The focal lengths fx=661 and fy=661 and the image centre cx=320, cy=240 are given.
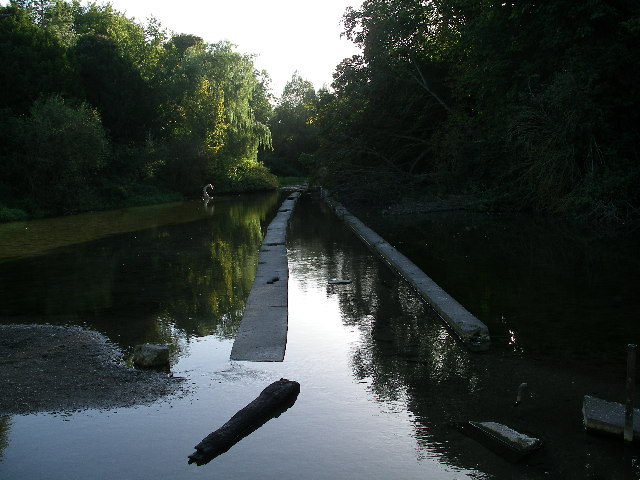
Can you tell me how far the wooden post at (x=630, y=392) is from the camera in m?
4.22

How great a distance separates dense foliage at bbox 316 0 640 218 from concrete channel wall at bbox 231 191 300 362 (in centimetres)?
1067

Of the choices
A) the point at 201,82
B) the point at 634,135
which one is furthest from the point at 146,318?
the point at 201,82

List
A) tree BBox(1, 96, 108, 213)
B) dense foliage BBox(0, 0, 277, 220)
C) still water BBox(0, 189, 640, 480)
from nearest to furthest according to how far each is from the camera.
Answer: still water BBox(0, 189, 640, 480) < tree BBox(1, 96, 108, 213) < dense foliage BBox(0, 0, 277, 220)

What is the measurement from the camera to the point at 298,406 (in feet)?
16.9

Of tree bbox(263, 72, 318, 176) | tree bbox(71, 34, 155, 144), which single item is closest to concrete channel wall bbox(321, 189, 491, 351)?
tree bbox(71, 34, 155, 144)

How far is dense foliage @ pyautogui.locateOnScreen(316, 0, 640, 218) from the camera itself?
19.4 m

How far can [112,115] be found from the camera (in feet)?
133

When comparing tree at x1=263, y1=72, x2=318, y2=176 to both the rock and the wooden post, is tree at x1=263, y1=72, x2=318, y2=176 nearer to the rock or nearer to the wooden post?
the rock

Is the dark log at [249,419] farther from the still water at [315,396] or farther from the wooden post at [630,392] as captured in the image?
the wooden post at [630,392]

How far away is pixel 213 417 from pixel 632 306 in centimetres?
589

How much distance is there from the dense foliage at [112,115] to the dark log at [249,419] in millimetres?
24147

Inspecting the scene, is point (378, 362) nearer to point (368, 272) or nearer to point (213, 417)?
point (213, 417)

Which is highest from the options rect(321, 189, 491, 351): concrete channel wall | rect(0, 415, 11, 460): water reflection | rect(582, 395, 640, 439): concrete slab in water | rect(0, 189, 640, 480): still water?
rect(321, 189, 491, 351): concrete channel wall

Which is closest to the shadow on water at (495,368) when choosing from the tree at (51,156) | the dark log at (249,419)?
the dark log at (249,419)
